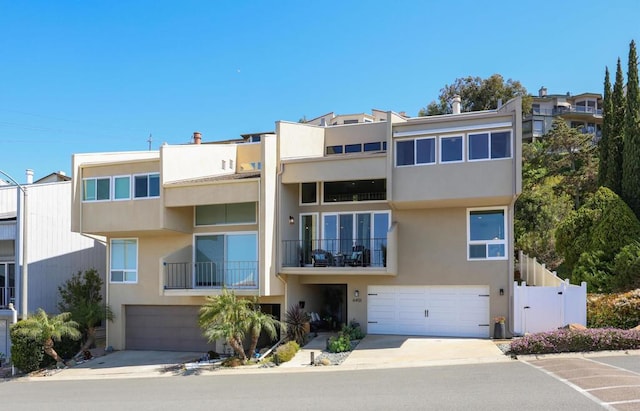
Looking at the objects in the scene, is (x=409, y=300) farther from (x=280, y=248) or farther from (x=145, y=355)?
(x=145, y=355)

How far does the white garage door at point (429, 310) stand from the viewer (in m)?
19.3

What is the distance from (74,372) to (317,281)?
9.26 meters

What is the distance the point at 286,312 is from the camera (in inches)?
788

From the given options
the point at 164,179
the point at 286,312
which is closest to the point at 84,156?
the point at 164,179

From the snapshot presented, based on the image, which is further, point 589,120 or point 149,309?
point 589,120

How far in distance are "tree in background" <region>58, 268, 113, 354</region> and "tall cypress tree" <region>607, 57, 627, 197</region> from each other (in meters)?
23.5

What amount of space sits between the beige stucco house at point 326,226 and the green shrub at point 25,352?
325 centimetres

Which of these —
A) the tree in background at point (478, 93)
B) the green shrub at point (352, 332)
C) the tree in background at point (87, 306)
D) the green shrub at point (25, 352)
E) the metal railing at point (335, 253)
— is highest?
the tree in background at point (478, 93)

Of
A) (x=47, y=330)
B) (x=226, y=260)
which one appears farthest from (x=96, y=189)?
(x=226, y=260)

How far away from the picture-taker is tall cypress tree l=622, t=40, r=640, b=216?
2428 cm

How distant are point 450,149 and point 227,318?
9.26 meters

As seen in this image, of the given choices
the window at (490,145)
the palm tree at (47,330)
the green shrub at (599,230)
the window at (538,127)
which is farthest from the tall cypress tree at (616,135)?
the window at (538,127)

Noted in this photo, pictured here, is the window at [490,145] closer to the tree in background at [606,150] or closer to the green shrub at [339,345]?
the green shrub at [339,345]

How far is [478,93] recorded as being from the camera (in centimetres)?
4109
